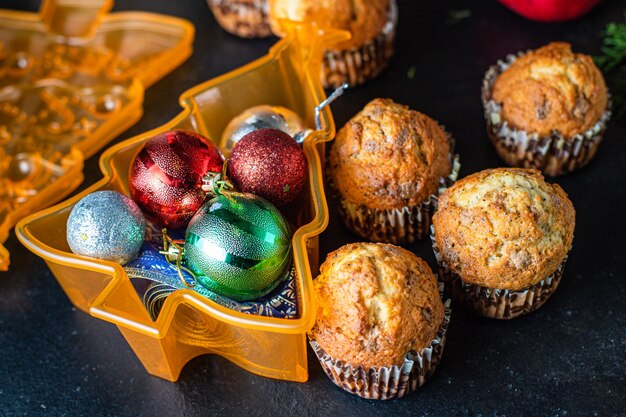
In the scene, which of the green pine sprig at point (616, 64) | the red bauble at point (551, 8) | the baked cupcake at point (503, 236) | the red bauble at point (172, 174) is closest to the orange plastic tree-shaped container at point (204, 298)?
the red bauble at point (172, 174)

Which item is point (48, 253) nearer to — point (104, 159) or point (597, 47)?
point (104, 159)

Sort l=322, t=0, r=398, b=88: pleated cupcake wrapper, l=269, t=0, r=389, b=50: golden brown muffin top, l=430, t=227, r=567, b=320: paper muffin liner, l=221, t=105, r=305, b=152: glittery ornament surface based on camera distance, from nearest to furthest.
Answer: l=430, t=227, r=567, b=320: paper muffin liner < l=221, t=105, r=305, b=152: glittery ornament surface < l=269, t=0, r=389, b=50: golden brown muffin top < l=322, t=0, r=398, b=88: pleated cupcake wrapper

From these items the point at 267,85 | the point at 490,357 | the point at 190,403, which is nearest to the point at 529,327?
the point at 490,357

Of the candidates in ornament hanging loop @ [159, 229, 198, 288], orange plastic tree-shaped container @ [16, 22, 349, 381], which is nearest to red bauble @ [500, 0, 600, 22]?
orange plastic tree-shaped container @ [16, 22, 349, 381]

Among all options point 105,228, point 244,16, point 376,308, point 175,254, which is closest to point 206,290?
point 175,254

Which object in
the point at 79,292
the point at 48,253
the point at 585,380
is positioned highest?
the point at 48,253

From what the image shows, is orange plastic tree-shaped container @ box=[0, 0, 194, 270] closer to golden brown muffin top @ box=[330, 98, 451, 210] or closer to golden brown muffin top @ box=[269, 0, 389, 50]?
golden brown muffin top @ box=[269, 0, 389, 50]
